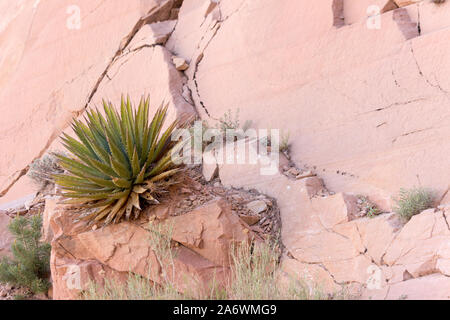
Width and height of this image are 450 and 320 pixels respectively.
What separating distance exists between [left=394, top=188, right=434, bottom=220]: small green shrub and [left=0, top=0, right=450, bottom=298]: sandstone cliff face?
0.12 metres

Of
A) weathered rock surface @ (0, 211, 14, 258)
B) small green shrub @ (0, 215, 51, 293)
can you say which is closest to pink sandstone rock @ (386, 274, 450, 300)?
small green shrub @ (0, 215, 51, 293)

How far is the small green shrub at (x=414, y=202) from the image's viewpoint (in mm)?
4633

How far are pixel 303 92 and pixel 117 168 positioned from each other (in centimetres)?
289

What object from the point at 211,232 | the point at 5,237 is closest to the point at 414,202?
the point at 211,232

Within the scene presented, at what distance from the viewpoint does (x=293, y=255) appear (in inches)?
200

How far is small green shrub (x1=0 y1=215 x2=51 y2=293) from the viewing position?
18.3 ft

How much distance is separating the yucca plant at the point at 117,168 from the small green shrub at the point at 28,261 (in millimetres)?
991

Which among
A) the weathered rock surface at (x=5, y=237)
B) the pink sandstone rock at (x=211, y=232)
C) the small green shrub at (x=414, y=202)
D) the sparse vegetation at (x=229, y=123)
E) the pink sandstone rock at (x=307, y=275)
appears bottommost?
the pink sandstone rock at (x=307, y=275)

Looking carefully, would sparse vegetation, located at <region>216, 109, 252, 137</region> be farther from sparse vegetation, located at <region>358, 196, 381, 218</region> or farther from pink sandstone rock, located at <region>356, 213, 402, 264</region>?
pink sandstone rock, located at <region>356, 213, 402, 264</region>

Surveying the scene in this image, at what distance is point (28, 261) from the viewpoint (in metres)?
5.65

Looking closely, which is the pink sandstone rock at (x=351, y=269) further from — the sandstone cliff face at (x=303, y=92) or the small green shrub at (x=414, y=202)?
the small green shrub at (x=414, y=202)

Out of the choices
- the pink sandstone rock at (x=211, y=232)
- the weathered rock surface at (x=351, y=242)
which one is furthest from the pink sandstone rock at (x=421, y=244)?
the pink sandstone rock at (x=211, y=232)

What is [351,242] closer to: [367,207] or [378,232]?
[378,232]
